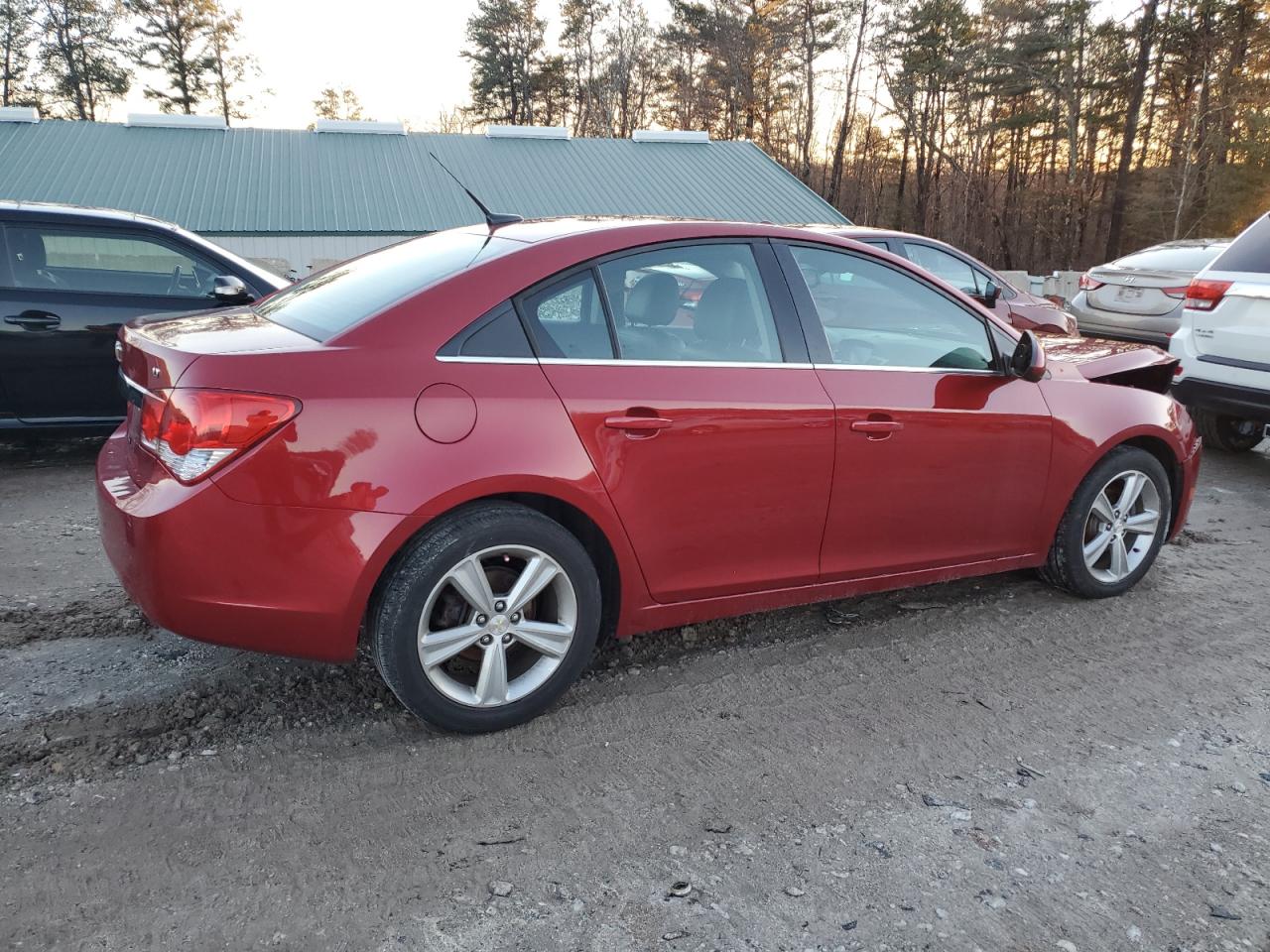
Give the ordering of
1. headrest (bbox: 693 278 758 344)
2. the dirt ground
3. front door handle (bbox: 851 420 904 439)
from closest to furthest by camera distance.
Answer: the dirt ground → headrest (bbox: 693 278 758 344) → front door handle (bbox: 851 420 904 439)

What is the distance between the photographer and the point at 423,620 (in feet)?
8.98

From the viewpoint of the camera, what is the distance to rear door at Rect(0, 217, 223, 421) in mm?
5828

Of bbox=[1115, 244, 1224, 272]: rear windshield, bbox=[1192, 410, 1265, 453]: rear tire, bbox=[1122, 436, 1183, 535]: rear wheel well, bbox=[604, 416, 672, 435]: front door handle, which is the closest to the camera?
bbox=[604, 416, 672, 435]: front door handle

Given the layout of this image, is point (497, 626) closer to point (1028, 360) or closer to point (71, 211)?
point (1028, 360)

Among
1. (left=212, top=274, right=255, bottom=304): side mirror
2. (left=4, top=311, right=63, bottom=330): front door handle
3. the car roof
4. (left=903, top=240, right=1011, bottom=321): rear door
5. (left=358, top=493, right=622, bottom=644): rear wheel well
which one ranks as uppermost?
the car roof

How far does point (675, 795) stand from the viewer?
106 inches

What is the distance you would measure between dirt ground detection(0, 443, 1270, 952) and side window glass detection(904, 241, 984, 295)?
5.42 metres

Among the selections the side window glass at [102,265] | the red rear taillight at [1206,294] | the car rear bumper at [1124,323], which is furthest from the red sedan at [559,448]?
the car rear bumper at [1124,323]

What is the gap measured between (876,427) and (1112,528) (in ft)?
5.09

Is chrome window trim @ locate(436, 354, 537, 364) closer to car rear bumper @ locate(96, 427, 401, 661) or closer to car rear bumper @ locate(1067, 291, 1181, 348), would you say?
car rear bumper @ locate(96, 427, 401, 661)

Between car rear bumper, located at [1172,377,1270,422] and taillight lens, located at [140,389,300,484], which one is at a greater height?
taillight lens, located at [140,389,300,484]

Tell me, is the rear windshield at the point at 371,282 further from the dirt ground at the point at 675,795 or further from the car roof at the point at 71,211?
the car roof at the point at 71,211

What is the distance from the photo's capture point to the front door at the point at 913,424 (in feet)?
11.2

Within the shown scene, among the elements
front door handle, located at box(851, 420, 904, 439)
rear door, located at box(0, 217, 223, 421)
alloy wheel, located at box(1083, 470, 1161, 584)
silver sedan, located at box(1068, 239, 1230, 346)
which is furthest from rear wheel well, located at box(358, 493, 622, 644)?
silver sedan, located at box(1068, 239, 1230, 346)
